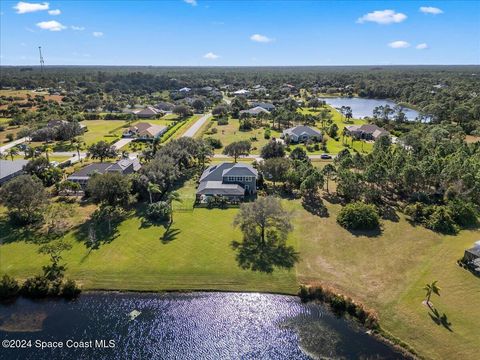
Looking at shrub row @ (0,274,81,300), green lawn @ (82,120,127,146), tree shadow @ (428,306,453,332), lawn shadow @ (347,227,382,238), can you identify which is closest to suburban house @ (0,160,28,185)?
green lawn @ (82,120,127,146)

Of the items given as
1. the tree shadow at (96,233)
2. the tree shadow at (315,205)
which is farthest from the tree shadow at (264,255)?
the tree shadow at (96,233)

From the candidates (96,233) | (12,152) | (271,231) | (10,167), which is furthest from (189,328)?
Result: (12,152)

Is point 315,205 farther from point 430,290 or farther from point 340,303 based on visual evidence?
point 430,290

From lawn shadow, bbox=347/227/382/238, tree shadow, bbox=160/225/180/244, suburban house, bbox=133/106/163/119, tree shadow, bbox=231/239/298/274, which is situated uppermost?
suburban house, bbox=133/106/163/119

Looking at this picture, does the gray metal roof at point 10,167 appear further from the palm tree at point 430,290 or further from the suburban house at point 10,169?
the palm tree at point 430,290

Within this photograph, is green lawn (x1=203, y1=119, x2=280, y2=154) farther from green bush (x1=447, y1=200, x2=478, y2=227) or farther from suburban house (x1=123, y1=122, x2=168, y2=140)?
green bush (x1=447, y1=200, x2=478, y2=227)

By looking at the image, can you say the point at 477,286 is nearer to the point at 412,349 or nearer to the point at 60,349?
the point at 412,349

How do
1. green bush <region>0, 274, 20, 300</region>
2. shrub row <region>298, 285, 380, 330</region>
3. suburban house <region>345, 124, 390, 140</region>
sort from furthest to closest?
1. suburban house <region>345, 124, 390, 140</region>
2. green bush <region>0, 274, 20, 300</region>
3. shrub row <region>298, 285, 380, 330</region>
